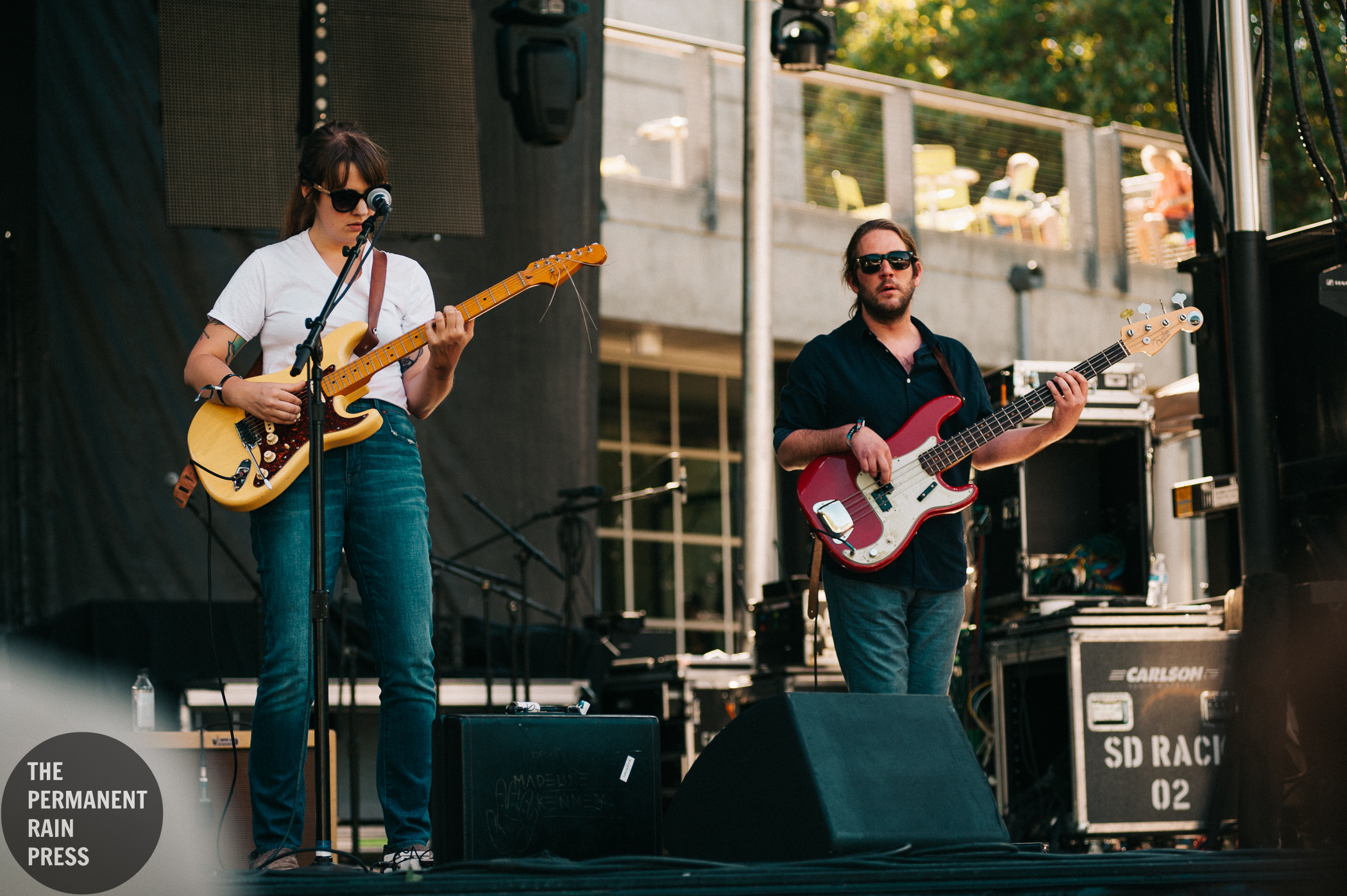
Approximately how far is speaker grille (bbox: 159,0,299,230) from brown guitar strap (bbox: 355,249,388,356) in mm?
1982

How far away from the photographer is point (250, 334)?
11.4 feet

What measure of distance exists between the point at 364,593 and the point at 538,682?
295cm

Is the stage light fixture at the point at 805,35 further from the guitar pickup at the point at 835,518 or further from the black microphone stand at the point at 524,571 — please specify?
the guitar pickup at the point at 835,518

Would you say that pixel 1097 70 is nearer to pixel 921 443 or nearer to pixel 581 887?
pixel 921 443

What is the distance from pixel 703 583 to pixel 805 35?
18.6ft

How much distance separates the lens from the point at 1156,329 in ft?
14.0

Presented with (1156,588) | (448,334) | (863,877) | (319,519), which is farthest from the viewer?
(1156,588)

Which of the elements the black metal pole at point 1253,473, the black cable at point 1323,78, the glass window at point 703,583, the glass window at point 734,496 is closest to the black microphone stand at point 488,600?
the black metal pole at point 1253,473

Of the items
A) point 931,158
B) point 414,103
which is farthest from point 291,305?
point 931,158

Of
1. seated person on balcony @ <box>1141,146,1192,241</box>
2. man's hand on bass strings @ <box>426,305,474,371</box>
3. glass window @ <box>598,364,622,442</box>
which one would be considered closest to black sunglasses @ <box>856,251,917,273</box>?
man's hand on bass strings @ <box>426,305,474,371</box>

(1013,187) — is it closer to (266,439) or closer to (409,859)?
(266,439)

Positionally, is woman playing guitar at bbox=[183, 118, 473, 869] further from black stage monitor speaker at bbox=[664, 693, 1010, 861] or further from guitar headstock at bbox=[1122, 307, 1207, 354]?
guitar headstock at bbox=[1122, 307, 1207, 354]

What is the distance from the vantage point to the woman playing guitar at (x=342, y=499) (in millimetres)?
3252

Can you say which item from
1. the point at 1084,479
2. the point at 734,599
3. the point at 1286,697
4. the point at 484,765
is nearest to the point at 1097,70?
the point at 734,599
